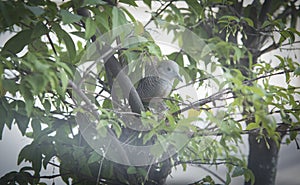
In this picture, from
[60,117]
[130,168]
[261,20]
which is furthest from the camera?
[261,20]

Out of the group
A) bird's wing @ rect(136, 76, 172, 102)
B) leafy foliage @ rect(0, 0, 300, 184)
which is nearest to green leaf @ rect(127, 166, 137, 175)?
leafy foliage @ rect(0, 0, 300, 184)

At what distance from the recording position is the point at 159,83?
67cm

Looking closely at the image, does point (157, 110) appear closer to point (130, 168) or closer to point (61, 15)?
point (130, 168)

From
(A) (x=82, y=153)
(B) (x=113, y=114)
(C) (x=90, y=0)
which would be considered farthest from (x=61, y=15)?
(A) (x=82, y=153)

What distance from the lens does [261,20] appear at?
0.91 metres

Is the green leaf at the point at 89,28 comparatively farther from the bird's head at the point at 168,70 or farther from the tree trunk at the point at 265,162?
the tree trunk at the point at 265,162

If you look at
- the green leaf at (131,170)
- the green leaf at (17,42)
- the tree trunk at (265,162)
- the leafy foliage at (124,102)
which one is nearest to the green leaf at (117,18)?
the leafy foliage at (124,102)

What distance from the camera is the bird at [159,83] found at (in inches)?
26.3

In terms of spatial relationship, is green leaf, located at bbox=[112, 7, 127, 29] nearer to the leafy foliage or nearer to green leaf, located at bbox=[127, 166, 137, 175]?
the leafy foliage

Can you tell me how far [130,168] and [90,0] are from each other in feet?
0.84

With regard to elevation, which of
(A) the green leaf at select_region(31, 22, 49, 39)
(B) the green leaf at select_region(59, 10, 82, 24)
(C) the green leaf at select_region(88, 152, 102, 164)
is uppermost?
(B) the green leaf at select_region(59, 10, 82, 24)

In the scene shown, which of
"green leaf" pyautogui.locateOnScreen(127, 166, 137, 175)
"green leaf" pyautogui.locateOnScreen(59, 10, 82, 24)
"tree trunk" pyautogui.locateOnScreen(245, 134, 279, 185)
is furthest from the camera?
"tree trunk" pyautogui.locateOnScreen(245, 134, 279, 185)

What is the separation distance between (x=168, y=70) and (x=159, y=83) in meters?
0.02

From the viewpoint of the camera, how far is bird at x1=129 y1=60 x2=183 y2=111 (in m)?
0.67
